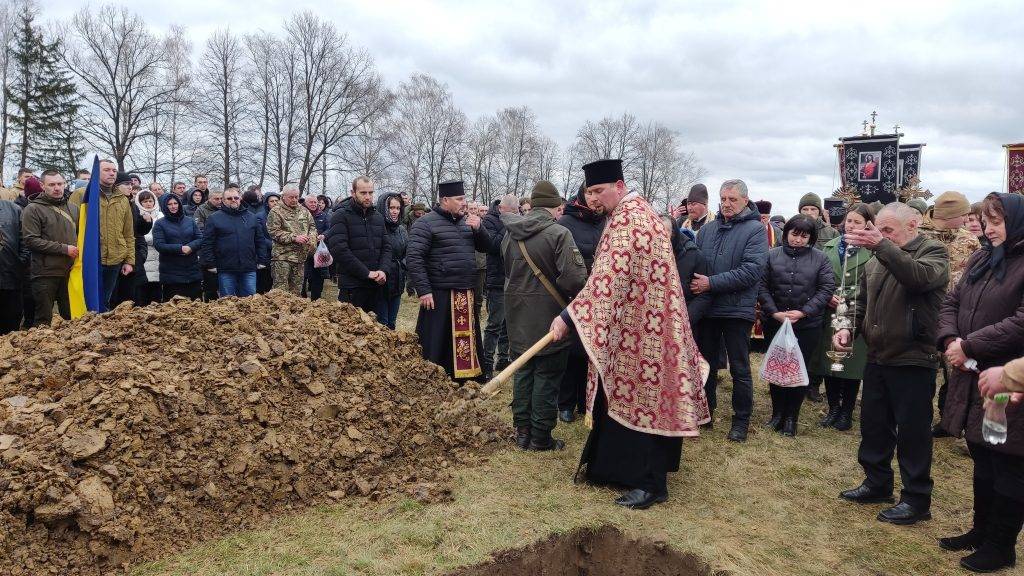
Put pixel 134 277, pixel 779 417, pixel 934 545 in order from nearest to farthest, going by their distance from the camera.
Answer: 1. pixel 934 545
2. pixel 779 417
3. pixel 134 277

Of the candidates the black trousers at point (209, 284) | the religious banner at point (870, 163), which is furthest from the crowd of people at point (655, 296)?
the religious banner at point (870, 163)

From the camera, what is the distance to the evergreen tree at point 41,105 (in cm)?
3069

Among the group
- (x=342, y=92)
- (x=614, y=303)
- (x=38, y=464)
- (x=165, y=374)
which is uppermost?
(x=342, y=92)

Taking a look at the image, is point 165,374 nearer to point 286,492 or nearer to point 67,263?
point 286,492

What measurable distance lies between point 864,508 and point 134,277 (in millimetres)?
8577

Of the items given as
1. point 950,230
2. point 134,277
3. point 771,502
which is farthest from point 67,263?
point 950,230

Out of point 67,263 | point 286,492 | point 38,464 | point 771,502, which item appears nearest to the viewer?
point 38,464

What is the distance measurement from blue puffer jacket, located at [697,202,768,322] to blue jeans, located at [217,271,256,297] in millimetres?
6305

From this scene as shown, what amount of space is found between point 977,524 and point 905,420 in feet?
2.20

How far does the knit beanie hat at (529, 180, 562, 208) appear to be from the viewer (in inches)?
215

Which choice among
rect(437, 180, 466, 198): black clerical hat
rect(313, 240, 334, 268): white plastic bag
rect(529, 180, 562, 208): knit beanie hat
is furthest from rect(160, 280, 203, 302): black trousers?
rect(529, 180, 562, 208): knit beanie hat

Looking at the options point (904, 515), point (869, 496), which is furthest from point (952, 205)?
point (904, 515)

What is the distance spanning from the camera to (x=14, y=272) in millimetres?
6988

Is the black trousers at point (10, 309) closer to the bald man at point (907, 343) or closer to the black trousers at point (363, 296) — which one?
the black trousers at point (363, 296)
